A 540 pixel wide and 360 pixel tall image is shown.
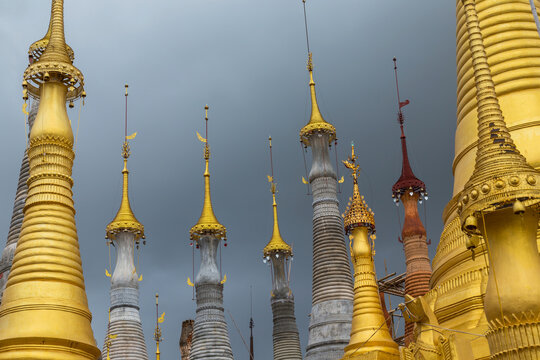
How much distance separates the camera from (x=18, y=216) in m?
23.6

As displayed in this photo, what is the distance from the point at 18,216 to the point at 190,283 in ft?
29.6

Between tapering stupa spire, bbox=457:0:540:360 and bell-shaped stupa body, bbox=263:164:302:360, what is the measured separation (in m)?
22.1

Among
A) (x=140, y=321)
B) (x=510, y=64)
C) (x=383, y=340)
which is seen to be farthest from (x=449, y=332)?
(x=140, y=321)

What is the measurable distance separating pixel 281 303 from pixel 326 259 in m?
5.65

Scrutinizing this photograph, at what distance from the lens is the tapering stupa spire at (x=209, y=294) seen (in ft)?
93.3

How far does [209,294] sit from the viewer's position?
2978 cm

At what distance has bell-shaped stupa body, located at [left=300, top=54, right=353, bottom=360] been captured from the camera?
84.7 feet

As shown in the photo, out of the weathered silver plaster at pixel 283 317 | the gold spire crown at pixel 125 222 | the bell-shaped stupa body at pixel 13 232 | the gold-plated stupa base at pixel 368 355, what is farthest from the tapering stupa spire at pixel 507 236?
the gold spire crown at pixel 125 222

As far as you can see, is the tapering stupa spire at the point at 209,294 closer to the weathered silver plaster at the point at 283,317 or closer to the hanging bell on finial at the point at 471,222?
the weathered silver plaster at the point at 283,317

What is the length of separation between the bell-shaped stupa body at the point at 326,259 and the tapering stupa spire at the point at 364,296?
5.89 meters

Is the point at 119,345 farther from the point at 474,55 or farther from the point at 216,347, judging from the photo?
the point at 474,55

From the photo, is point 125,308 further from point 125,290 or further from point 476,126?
point 476,126

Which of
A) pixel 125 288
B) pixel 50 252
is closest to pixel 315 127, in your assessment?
pixel 125 288

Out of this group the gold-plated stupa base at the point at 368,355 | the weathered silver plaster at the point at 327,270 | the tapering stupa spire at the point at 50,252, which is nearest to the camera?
the tapering stupa spire at the point at 50,252
